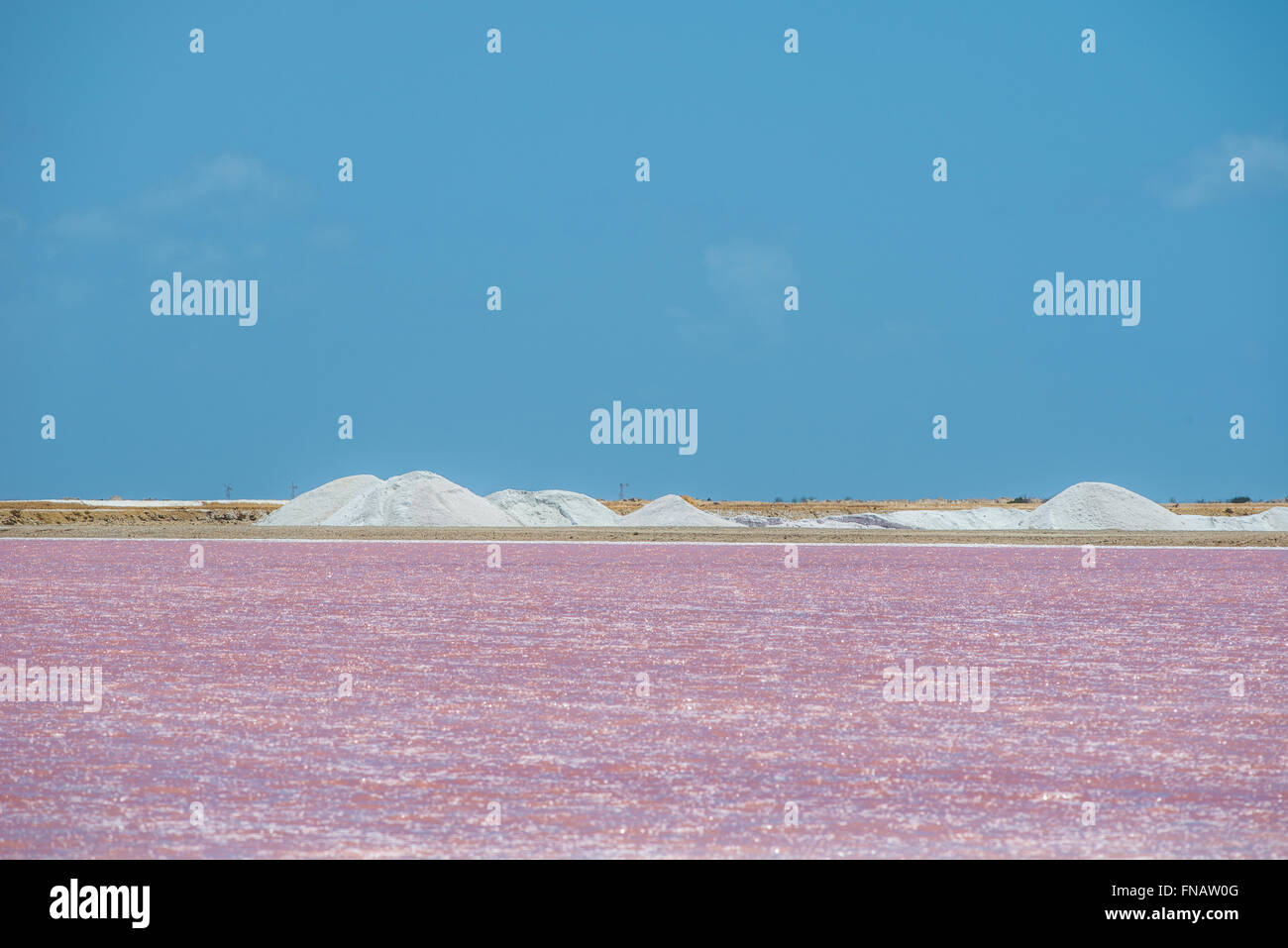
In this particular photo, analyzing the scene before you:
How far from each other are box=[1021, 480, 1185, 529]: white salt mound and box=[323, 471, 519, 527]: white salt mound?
28608 millimetres

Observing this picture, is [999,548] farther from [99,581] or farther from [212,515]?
[212,515]

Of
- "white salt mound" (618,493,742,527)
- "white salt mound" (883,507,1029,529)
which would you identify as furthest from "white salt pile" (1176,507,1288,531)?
"white salt mound" (618,493,742,527)

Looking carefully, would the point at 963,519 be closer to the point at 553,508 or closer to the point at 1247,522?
the point at 1247,522

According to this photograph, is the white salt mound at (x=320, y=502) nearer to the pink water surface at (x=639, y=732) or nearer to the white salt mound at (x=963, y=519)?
the white salt mound at (x=963, y=519)

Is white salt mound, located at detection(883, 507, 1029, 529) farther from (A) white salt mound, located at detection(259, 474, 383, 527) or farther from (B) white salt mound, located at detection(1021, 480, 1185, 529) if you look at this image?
(A) white salt mound, located at detection(259, 474, 383, 527)

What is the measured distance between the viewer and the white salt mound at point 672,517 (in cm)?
6462

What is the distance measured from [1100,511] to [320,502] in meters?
42.5

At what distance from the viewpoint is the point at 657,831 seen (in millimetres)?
5773

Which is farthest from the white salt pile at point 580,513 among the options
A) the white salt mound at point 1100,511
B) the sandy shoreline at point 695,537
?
the sandy shoreline at point 695,537

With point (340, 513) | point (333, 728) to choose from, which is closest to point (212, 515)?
point (340, 513)
